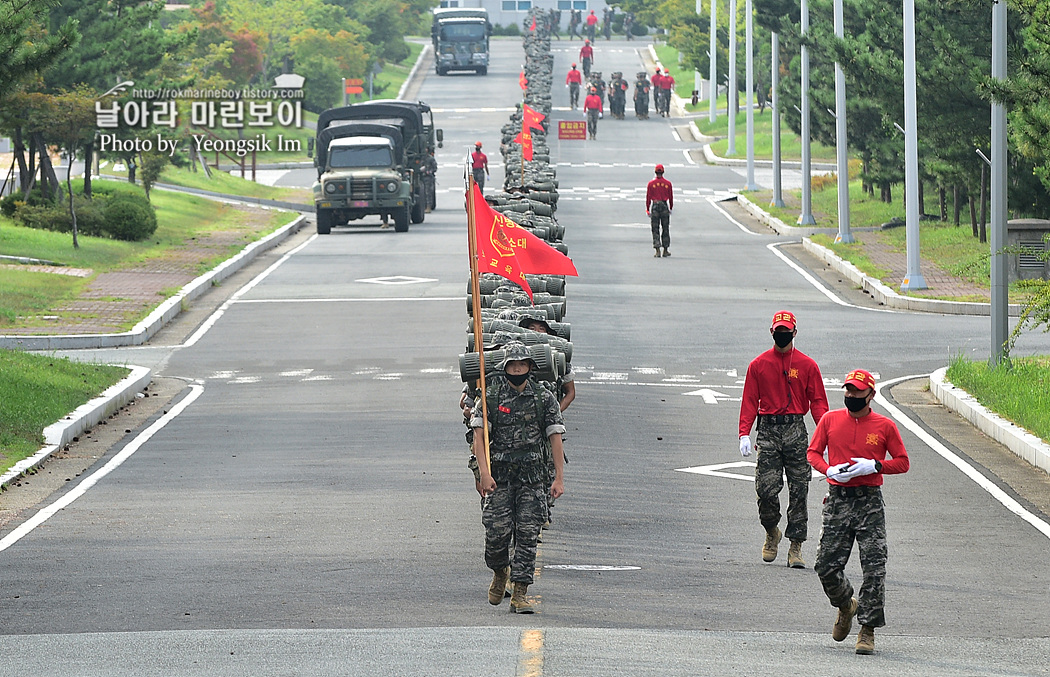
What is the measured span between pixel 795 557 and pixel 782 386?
123cm

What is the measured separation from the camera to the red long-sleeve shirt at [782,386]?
1223 centimetres

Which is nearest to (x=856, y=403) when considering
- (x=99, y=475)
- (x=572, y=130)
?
(x=99, y=475)

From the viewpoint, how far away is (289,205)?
54094 mm

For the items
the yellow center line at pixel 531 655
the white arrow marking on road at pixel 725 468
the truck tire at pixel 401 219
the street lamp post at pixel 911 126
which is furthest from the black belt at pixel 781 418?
the truck tire at pixel 401 219

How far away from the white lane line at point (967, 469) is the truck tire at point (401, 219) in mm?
23839

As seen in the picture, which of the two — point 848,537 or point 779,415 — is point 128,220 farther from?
point 848,537

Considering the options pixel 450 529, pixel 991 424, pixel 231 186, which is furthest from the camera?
pixel 231 186

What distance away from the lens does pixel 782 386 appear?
1224 cm

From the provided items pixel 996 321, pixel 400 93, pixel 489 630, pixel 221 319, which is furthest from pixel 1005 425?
pixel 400 93

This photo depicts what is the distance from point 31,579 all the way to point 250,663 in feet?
11.0

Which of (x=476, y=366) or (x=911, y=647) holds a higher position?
(x=476, y=366)

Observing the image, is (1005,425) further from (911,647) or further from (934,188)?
(934,188)

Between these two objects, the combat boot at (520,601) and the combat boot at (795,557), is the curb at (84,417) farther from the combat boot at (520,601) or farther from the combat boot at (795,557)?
the combat boot at (795,557)

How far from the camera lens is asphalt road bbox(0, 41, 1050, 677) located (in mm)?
9320
